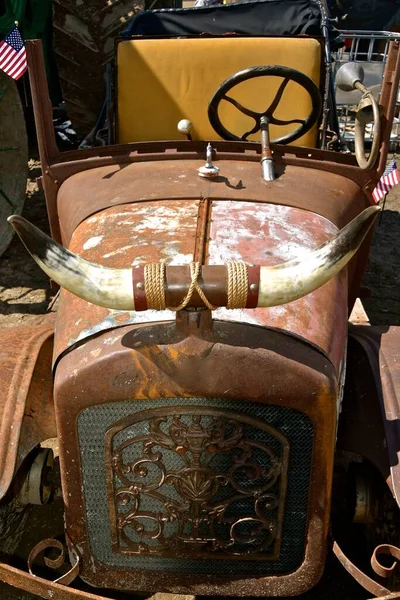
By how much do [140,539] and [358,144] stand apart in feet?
6.28

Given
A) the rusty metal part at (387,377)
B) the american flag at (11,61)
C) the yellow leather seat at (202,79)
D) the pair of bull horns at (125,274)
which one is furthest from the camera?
the american flag at (11,61)

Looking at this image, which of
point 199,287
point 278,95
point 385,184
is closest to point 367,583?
point 199,287

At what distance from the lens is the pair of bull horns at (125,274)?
62.5 inches

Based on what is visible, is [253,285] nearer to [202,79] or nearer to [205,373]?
[205,373]

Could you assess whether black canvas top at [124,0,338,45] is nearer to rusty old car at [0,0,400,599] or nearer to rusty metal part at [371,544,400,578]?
rusty old car at [0,0,400,599]

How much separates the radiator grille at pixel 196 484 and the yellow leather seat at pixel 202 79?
6.77 feet

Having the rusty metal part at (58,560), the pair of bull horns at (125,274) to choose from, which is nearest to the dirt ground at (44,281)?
the rusty metal part at (58,560)

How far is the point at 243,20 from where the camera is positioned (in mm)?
4363

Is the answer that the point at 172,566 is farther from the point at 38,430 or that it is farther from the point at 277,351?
the point at 277,351

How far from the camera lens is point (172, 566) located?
213cm

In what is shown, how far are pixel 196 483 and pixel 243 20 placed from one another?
3.49 m

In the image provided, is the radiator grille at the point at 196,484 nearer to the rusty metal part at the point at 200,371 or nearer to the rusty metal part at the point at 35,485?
the rusty metal part at the point at 200,371

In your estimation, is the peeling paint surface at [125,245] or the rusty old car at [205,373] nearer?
the rusty old car at [205,373]

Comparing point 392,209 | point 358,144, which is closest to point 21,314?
point 358,144
